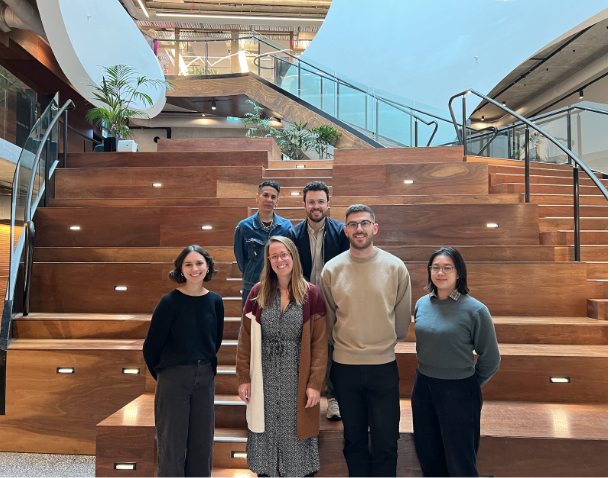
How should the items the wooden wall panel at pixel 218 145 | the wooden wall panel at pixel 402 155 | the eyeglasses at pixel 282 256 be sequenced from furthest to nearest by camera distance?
the wooden wall panel at pixel 218 145, the wooden wall panel at pixel 402 155, the eyeglasses at pixel 282 256

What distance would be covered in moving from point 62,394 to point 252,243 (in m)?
1.72

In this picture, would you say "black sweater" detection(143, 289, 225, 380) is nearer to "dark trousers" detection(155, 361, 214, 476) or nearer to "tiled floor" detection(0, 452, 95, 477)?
"dark trousers" detection(155, 361, 214, 476)

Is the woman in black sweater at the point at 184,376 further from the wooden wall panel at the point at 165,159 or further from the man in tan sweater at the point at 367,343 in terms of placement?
the wooden wall panel at the point at 165,159

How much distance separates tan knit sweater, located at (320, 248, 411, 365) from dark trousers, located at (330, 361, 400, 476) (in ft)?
0.18

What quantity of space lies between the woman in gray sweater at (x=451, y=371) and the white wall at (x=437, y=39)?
8461mm

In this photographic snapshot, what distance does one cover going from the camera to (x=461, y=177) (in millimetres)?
5070

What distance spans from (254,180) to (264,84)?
22.0 ft

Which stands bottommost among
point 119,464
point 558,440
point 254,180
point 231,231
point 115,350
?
point 119,464

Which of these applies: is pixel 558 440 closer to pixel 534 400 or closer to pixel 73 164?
pixel 534 400

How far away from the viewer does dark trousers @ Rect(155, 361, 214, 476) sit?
2115 millimetres

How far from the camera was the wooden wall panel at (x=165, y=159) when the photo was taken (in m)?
5.85

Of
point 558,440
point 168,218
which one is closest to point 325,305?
point 558,440

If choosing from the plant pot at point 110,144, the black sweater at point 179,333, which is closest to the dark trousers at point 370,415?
the black sweater at point 179,333

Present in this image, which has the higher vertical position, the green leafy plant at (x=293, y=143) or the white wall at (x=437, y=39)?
the white wall at (x=437, y=39)
